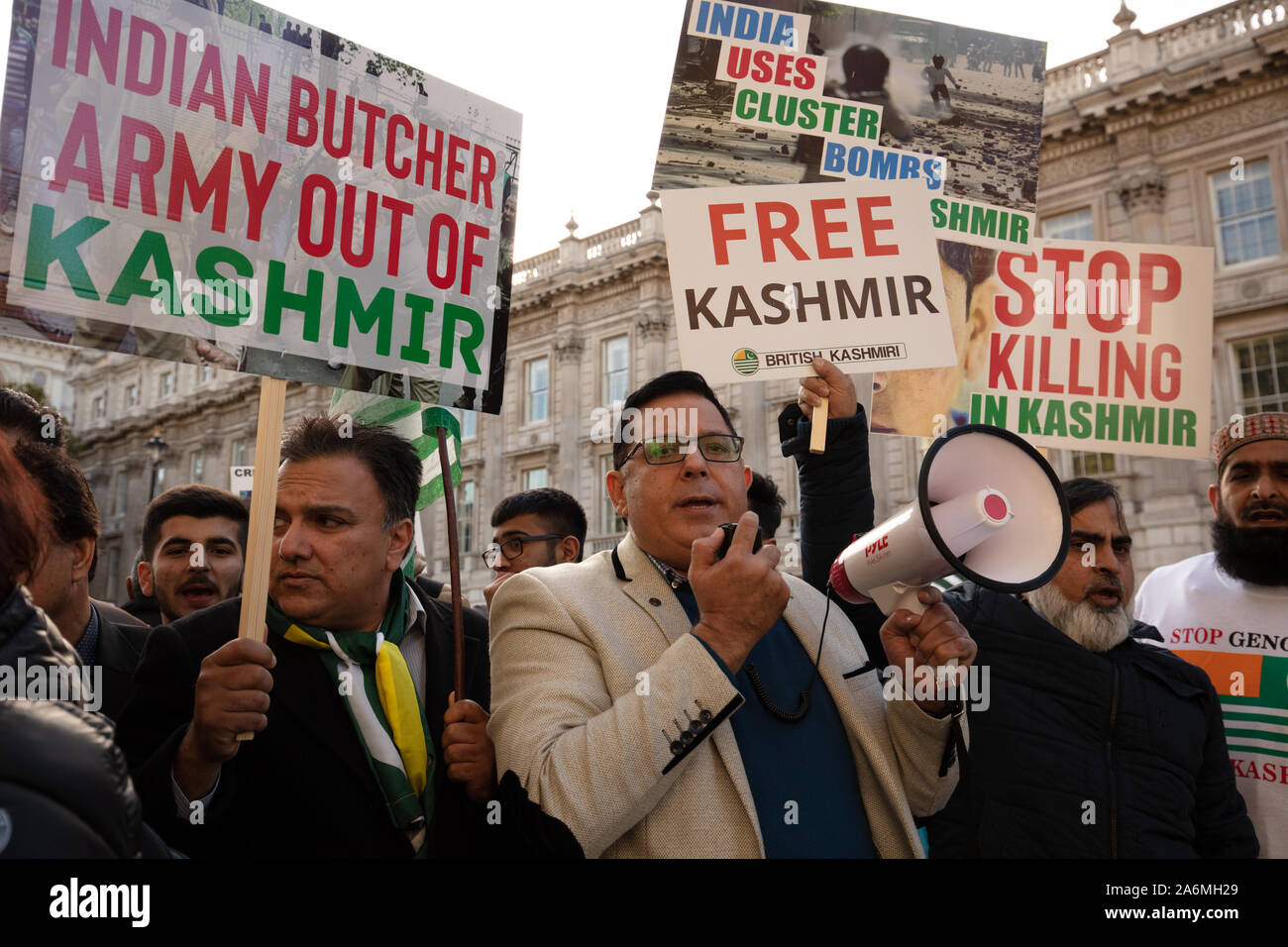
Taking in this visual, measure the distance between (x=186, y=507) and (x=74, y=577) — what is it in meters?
1.85

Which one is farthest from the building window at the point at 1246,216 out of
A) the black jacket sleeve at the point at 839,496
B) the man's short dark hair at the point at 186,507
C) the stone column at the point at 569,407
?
the man's short dark hair at the point at 186,507

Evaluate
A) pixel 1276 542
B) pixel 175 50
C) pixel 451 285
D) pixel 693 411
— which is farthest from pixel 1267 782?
pixel 175 50

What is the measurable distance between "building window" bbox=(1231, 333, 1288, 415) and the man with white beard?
14209 millimetres

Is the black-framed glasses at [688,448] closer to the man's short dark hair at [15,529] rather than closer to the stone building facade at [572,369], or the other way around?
the man's short dark hair at [15,529]

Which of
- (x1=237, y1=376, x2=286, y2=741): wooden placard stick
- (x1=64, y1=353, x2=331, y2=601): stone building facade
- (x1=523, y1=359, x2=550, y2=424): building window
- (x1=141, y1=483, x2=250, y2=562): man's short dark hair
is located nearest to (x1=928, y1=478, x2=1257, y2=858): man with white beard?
(x1=237, y1=376, x2=286, y2=741): wooden placard stick

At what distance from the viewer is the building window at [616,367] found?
22.7 metres

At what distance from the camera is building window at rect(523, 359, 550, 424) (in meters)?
24.1

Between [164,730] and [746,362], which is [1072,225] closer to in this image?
[746,362]

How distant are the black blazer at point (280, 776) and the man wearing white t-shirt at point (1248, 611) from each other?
2.48m

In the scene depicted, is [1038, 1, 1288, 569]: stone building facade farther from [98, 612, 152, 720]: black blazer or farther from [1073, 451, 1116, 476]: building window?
[98, 612, 152, 720]: black blazer

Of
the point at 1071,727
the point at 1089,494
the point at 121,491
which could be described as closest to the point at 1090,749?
the point at 1071,727

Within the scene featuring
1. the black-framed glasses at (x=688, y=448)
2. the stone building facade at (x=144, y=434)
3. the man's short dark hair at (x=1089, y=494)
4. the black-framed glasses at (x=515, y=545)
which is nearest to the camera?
the black-framed glasses at (x=688, y=448)

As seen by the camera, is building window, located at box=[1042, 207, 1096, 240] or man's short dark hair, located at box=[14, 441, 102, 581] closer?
man's short dark hair, located at box=[14, 441, 102, 581]

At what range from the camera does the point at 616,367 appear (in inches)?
906
